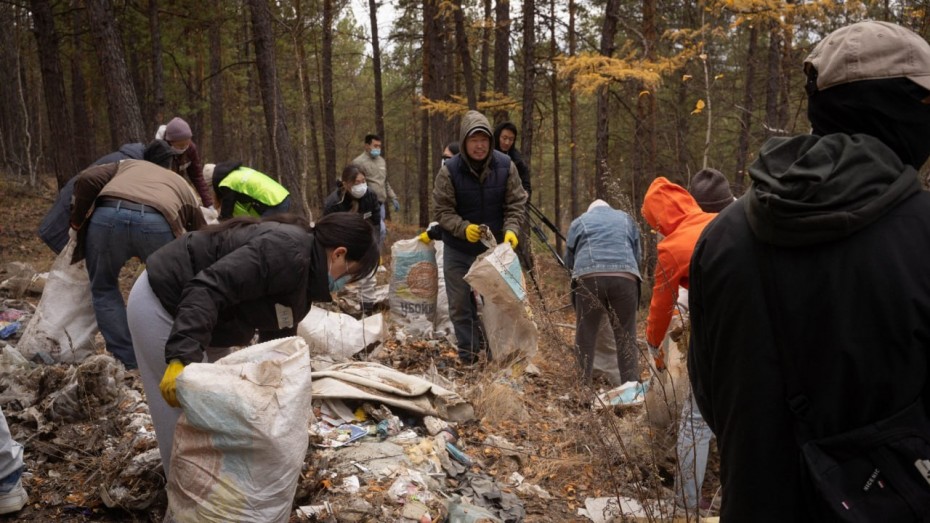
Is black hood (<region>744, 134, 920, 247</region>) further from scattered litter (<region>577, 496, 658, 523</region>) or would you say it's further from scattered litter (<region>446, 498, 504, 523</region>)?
scattered litter (<region>446, 498, 504, 523</region>)

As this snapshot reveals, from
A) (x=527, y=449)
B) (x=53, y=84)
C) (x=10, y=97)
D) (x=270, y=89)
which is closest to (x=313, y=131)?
(x=53, y=84)

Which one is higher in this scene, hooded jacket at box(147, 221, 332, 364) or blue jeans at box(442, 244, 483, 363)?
hooded jacket at box(147, 221, 332, 364)

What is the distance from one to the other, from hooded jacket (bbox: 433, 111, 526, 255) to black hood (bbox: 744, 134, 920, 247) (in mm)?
3938

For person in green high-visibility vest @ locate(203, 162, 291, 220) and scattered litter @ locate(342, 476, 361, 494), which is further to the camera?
person in green high-visibility vest @ locate(203, 162, 291, 220)

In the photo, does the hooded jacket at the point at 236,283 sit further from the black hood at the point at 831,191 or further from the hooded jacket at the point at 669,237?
the black hood at the point at 831,191

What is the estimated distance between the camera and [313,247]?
273cm

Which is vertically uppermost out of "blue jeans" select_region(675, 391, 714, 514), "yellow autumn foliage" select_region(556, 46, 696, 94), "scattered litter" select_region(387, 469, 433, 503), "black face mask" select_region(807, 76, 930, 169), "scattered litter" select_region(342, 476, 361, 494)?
"yellow autumn foliage" select_region(556, 46, 696, 94)

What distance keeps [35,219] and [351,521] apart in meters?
12.2

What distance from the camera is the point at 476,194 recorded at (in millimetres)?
5324

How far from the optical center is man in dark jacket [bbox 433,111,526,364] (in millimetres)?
5172

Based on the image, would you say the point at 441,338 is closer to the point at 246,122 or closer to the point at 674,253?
the point at 674,253

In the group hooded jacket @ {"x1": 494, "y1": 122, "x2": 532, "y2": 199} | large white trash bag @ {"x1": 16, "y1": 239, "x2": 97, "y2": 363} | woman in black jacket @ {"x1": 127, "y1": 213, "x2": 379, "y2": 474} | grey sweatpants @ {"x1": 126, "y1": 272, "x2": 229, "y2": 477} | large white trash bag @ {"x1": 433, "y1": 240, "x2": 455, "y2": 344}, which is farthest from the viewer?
hooded jacket @ {"x1": 494, "y1": 122, "x2": 532, "y2": 199}

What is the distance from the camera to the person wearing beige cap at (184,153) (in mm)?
5395

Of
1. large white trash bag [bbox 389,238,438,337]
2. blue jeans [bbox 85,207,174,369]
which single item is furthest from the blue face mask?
large white trash bag [bbox 389,238,438,337]
